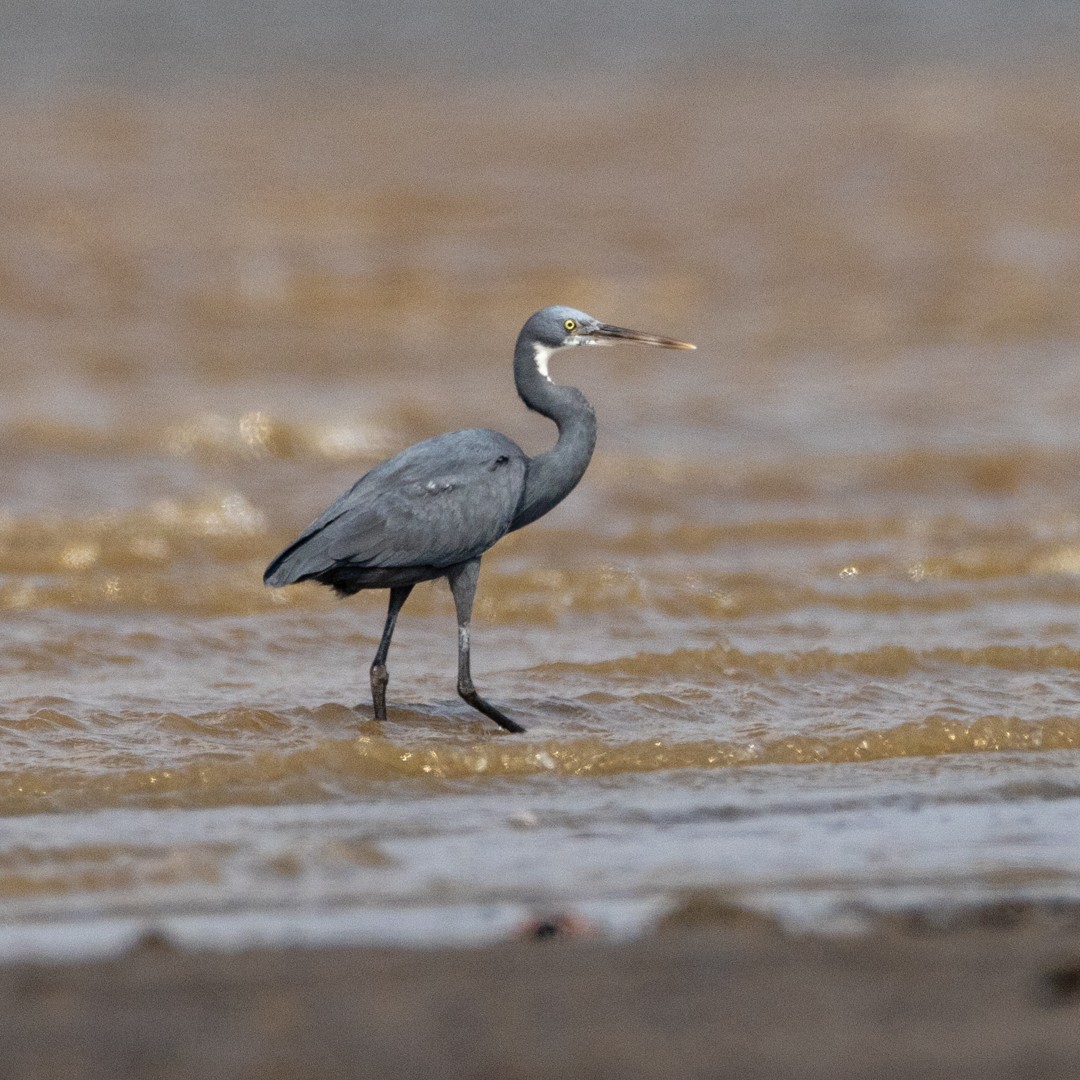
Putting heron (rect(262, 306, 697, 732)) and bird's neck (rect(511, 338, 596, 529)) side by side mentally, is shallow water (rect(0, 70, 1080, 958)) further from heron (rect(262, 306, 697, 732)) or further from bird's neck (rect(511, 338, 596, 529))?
bird's neck (rect(511, 338, 596, 529))

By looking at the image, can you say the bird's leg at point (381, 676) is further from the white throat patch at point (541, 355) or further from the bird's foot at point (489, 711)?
the white throat patch at point (541, 355)

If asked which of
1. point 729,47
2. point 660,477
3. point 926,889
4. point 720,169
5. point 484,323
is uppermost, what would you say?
point 729,47

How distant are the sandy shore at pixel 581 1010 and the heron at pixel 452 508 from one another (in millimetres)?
2659

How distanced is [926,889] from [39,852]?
2.39 m

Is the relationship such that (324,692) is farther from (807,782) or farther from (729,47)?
(729,47)

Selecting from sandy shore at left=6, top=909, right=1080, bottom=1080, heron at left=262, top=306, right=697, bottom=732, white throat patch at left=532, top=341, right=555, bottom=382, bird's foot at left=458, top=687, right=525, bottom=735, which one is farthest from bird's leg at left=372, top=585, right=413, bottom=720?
sandy shore at left=6, top=909, right=1080, bottom=1080

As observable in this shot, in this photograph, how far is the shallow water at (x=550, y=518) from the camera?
5410mm

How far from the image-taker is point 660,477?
39.5 ft

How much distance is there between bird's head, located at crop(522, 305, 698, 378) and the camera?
731 centimetres

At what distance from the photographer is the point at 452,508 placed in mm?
6918

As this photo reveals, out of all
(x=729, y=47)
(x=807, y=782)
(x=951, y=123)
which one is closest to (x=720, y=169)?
(x=951, y=123)

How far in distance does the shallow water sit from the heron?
525mm

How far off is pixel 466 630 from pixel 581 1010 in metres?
3.28

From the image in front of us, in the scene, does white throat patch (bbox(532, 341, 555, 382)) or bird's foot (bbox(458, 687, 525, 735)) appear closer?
bird's foot (bbox(458, 687, 525, 735))
